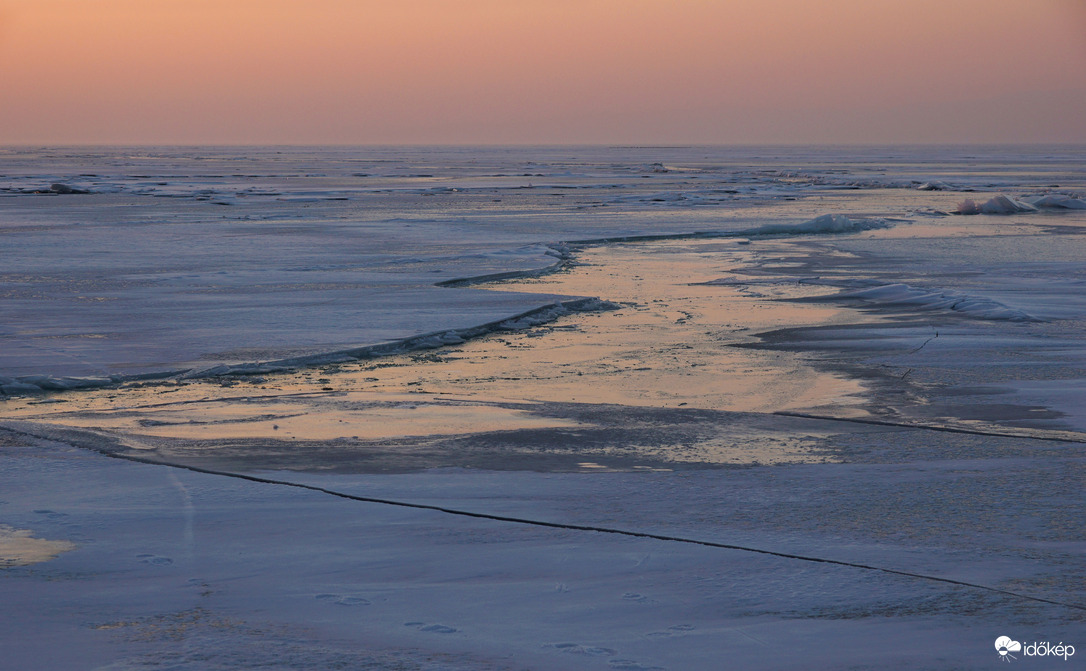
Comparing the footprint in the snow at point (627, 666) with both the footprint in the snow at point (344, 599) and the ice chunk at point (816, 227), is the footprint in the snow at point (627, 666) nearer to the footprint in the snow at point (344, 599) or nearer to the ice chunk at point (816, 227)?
the footprint in the snow at point (344, 599)

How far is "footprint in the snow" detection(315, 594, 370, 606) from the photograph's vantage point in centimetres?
310

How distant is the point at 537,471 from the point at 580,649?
176cm

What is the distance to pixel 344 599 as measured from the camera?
3127 mm

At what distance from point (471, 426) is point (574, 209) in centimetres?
2111

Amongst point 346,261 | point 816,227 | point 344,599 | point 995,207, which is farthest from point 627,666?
point 995,207

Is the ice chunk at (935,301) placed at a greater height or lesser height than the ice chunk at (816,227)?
lesser

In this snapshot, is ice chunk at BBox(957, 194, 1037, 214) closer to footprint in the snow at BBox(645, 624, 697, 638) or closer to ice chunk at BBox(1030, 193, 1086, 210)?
ice chunk at BBox(1030, 193, 1086, 210)

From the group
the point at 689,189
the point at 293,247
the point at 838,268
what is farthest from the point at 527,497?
the point at 689,189

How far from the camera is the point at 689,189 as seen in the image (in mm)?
37844

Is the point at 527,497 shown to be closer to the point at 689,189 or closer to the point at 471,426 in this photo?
the point at 471,426
